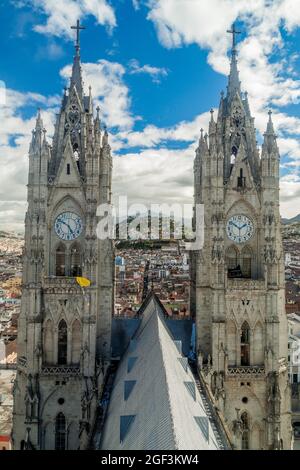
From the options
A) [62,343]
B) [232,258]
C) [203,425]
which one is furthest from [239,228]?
[203,425]

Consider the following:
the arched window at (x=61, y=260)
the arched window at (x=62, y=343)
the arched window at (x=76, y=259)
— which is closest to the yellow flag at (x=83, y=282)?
the arched window at (x=76, y=259)

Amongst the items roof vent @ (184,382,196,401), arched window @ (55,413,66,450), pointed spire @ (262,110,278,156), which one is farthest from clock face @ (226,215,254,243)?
arched window @ (55,413,66,450)

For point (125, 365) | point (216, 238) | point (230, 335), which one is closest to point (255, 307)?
point (230, 335)

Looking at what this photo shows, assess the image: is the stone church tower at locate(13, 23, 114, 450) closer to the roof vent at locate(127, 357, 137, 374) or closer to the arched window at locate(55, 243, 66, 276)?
the arched window at locate(55, 243, 66, 276)

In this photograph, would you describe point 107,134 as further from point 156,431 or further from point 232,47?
point 156,431

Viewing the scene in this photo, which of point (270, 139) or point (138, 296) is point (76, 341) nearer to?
point (270, 139)
